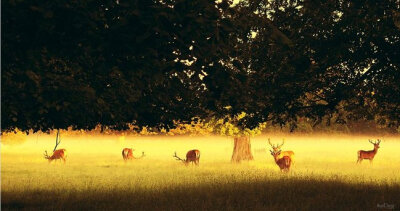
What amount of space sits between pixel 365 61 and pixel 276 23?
9.91 feet

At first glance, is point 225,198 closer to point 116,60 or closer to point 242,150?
point 116,60

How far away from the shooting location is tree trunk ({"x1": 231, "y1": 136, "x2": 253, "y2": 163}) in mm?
44750

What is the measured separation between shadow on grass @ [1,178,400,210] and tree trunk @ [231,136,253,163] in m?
23.4

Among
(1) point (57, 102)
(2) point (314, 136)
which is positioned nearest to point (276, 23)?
(1) point (57, 102)

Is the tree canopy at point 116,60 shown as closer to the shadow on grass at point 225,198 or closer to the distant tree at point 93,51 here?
the distant tree at point 93,51

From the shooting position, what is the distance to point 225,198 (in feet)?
58.3

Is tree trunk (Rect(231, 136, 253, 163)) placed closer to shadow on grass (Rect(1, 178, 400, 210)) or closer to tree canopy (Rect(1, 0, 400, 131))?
shadow on grass (Rect(1, 178, 400, 210))

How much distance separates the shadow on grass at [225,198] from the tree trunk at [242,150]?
76.7 ft

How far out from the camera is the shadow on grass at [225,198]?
52.9 ft

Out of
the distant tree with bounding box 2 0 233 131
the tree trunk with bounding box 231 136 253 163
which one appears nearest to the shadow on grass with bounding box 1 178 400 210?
the distant tree with bounding box 2 0 233 131

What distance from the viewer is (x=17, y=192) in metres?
20.0

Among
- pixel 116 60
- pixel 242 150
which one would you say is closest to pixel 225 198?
pixel 116 60

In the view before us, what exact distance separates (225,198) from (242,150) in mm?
27326

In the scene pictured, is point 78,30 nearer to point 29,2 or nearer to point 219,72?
point 29,2
